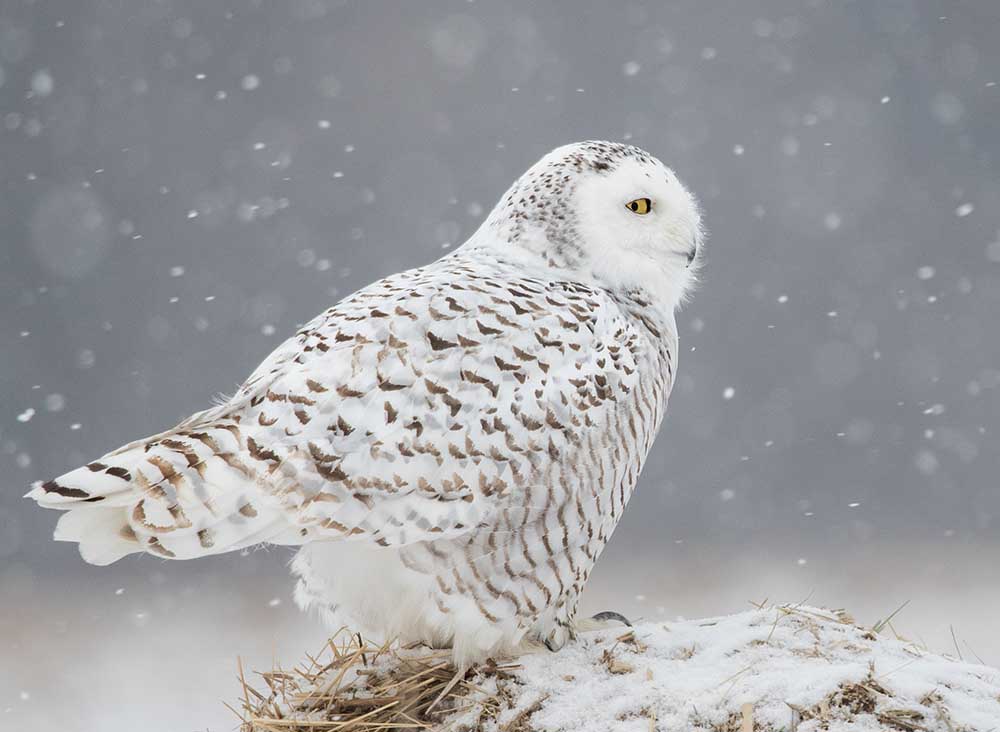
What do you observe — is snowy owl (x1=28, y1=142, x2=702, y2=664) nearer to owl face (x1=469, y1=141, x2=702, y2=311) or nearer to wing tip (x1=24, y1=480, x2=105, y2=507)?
wing tip (x1=24, y1=480, x2=105, y2=507)

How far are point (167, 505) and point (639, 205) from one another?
4.42ft

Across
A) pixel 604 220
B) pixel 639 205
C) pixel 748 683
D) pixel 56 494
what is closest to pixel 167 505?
pixel 56 494

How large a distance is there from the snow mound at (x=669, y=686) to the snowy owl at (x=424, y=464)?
82mm

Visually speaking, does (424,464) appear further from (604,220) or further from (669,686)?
(604,220)

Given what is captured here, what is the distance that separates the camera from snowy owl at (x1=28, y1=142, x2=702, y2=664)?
1999mm

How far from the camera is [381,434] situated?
210 centimetres

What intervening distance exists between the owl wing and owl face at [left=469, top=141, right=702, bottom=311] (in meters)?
0.26

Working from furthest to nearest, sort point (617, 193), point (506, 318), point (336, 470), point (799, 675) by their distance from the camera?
point (617, 193) → point (506, 318) → point (336, 470) → point (799, 675)

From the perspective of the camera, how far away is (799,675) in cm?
191

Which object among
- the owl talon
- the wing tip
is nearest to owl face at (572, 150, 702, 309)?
the owl talon

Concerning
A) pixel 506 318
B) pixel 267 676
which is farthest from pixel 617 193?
pixel 267 676

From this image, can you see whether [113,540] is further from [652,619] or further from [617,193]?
[617,193]

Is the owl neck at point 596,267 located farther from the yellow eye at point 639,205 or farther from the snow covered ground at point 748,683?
the snow covered ground at point 748,683

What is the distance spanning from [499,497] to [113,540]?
0.74 meters
